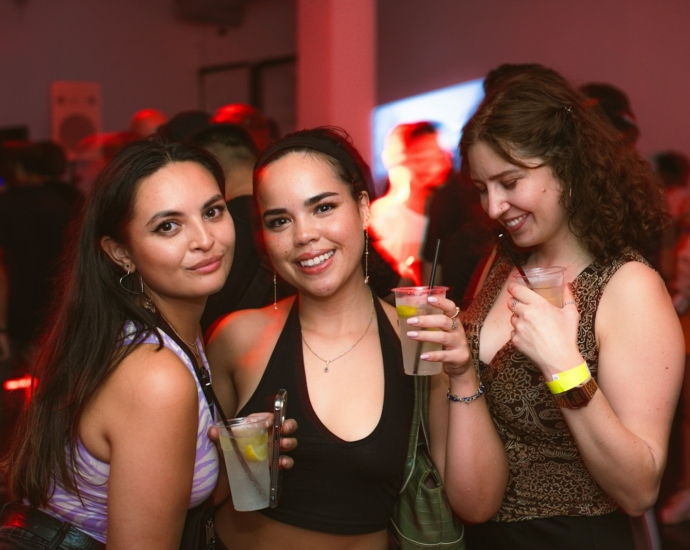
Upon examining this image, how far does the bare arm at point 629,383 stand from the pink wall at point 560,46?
186 inches

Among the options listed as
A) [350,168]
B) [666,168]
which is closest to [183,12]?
[666,168]

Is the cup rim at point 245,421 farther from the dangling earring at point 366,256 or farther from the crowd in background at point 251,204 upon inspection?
the crowd in background at point 251,204

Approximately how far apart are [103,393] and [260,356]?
19.7 inches

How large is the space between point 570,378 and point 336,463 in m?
0.67

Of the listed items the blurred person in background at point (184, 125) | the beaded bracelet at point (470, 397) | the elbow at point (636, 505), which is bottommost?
the elbow at point (636, 505)

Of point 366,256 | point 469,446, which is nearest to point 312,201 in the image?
point 366,256

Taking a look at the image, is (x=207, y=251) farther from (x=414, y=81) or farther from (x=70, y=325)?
(x=414, y=81)

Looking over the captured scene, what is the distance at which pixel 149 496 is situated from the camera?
166 centimetres

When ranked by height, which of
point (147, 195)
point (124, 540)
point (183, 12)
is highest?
point (183, 12)

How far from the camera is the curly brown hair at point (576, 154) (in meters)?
1.81

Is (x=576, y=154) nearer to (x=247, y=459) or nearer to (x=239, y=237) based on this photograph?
(x=247, y=459)

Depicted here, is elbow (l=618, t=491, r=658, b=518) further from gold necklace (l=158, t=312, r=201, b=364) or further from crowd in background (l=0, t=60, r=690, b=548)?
crowd in background (l=0, t=60, r=690, b=548)

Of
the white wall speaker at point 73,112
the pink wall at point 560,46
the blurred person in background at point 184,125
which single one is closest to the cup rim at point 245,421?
the blurred person in background at point 184,125

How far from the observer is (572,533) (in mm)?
1844
